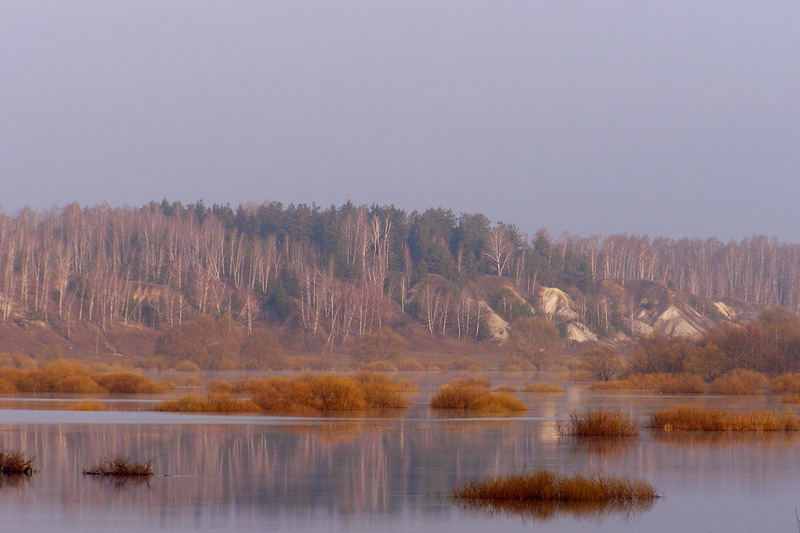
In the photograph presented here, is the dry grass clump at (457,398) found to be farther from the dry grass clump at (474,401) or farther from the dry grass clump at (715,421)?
the dry grass clump at (715,421)

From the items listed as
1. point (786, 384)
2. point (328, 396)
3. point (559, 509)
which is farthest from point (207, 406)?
point (786, 384)

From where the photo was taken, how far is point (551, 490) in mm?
16406

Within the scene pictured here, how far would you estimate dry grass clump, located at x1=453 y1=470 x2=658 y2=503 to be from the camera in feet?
53.7

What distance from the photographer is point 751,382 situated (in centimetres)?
5219

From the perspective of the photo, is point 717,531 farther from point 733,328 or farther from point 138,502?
point 733,328

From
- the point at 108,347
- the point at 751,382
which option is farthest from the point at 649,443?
the point at 108,347

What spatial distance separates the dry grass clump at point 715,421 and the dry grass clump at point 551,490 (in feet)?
45.1

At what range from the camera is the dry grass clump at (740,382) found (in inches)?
1981

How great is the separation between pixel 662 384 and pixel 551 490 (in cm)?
3702

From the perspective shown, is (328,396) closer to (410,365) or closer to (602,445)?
(602,445)

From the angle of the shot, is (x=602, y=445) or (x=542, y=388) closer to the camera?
(x=602, y=445)

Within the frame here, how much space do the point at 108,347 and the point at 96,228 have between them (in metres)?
42.7

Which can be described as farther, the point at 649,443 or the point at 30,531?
the point at 649,443

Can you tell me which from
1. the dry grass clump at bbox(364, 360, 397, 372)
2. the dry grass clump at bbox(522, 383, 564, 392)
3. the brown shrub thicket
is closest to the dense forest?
the brown shrub thicket
